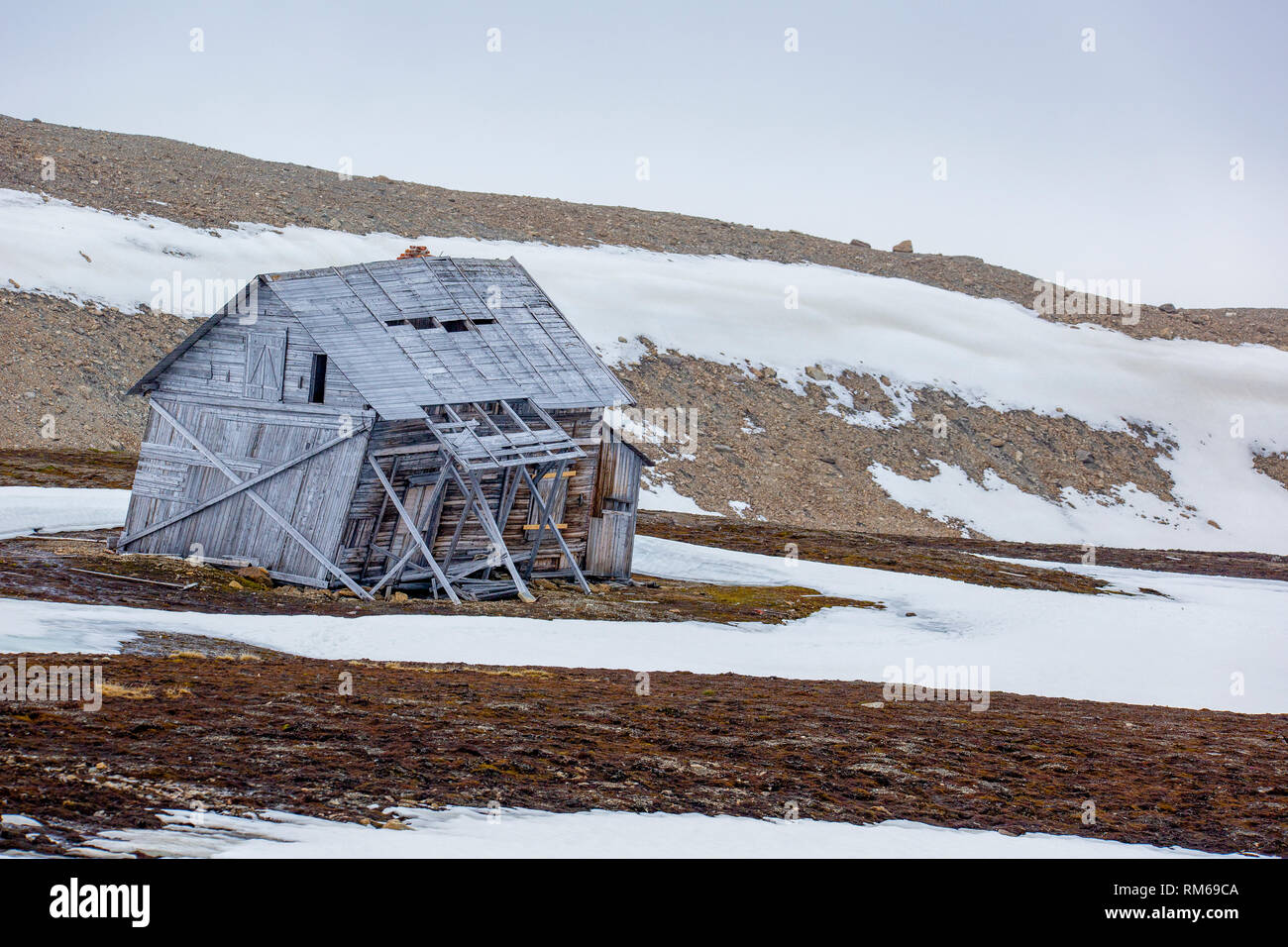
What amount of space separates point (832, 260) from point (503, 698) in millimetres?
74584

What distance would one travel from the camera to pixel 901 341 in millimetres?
70750

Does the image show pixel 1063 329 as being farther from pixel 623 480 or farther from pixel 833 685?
pixel 833 685

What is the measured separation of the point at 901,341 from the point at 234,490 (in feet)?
164

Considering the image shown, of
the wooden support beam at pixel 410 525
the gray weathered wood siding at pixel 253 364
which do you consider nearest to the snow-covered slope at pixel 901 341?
the gray weathered wood siding at pixel 253 364

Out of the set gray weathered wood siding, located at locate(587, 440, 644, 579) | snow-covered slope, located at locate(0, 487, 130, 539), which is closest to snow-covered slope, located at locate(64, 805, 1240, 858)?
gray weathered wood siding, located at locate(587, 440, 644, 579)

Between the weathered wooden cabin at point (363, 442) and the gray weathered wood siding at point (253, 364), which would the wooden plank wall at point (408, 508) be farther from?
the gray weathered wood siding at point (253, 364)

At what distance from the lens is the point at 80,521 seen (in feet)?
106

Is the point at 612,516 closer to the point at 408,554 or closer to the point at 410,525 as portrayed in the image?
the point at 408,554

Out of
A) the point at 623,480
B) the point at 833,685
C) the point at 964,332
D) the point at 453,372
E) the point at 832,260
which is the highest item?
the point at 832,260

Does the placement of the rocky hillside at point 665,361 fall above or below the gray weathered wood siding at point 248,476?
above

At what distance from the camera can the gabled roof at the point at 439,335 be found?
2752cm

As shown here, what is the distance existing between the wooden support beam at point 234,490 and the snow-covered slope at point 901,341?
2873 cm

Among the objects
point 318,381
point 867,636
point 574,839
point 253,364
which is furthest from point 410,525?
point 574,839
